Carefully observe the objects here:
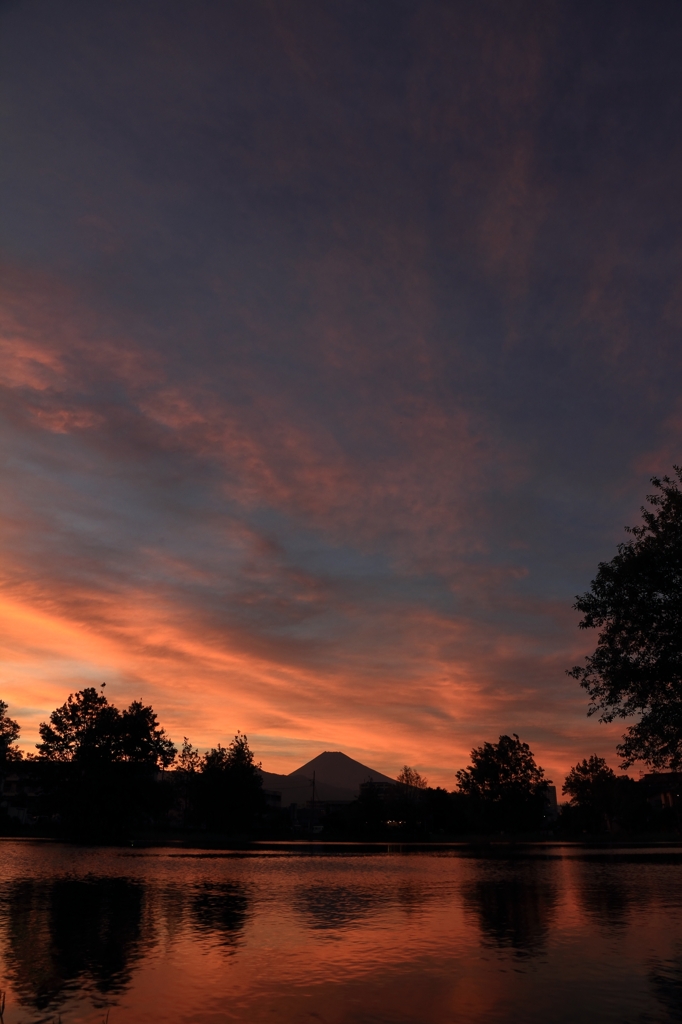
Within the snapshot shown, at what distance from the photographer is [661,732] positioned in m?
42.1

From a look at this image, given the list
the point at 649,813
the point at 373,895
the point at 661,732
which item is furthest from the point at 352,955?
the point at 649,813

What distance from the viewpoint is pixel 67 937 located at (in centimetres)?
2338

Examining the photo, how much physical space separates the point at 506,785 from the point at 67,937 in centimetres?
16122

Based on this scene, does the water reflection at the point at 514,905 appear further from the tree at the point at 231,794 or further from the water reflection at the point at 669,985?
the tree at the point at 231,794

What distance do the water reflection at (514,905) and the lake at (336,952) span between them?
0.14 m

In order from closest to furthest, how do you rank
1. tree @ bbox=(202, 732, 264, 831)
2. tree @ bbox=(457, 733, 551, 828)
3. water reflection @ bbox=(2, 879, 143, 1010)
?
water reflection @ bbox=(2, 879, 143, 1010)
tree @ bbox=(202, 732, 264, 831)
tree @ bbox=(457, 733, 551, 828)

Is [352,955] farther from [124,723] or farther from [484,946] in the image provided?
[124,723]

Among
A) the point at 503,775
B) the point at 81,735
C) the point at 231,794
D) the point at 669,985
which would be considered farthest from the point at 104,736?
the point at 669,985

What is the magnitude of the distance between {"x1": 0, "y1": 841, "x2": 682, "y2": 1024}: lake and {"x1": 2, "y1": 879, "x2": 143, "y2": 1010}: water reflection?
0.07 meters

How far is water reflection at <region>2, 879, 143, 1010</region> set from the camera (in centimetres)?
1780

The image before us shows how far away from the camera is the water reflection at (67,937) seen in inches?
701

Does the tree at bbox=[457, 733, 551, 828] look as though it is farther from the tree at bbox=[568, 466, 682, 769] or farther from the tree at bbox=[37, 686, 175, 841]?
the tree at bbox=[568, 466, 682, 769]

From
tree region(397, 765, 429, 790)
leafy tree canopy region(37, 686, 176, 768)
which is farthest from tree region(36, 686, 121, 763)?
tree region(397, 765, 429, 790)

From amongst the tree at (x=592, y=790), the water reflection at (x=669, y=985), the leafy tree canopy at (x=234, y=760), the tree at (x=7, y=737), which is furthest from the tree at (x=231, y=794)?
the water reflection at (x=669, y=985)
